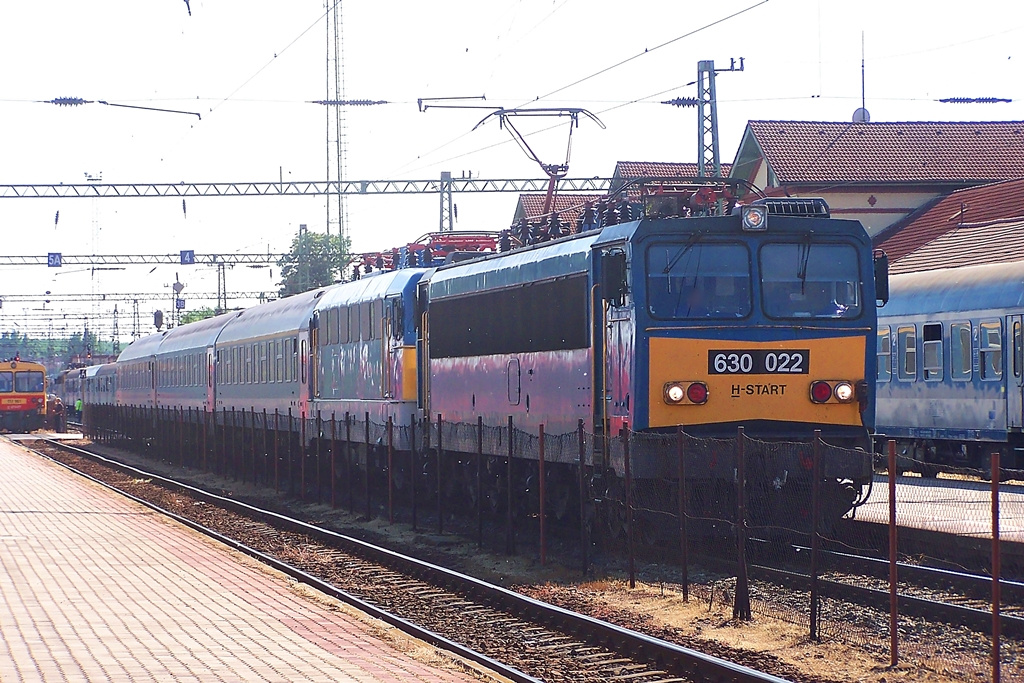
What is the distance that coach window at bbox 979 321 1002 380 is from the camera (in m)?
23.8

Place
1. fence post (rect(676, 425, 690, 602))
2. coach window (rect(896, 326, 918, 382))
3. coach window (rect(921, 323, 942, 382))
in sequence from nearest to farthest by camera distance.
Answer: fence post (rect(676, 425, 690, 602)), coach window (rect(921, 323, 942, 382)), coach window (rect(896, 326, 918, 382))

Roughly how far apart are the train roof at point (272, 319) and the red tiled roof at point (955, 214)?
15538 mm

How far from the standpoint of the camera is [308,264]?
7375cm

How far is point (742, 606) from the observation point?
12.3 meters

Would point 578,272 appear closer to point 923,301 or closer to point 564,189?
point 923,301

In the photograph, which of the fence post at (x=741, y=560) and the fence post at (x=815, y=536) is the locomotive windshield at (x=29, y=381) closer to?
the fence post at (x=741, y=560)

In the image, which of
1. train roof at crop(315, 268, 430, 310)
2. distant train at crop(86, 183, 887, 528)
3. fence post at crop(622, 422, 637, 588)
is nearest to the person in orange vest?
train roof at crop(315, 268, 430, 310)

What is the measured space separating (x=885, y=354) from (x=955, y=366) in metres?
2.59

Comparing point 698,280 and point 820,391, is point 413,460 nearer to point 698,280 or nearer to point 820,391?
point 698,280

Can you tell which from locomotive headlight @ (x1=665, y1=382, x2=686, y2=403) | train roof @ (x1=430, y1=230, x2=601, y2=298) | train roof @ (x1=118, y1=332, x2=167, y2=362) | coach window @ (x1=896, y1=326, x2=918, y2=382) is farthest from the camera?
train roof @ (x1=118, y1=332, x2=167, y2=362)

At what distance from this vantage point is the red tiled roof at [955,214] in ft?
131

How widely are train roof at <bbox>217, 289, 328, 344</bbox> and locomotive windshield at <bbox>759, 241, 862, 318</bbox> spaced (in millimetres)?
16277

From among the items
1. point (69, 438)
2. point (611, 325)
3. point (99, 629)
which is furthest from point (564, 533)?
point (69, 438)

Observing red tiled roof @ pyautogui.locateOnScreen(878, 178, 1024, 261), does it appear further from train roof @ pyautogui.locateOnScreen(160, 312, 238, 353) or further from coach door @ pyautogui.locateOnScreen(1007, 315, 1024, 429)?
train roof @ pyautogui.locateOnScreen(160, 312, 238, 353)
